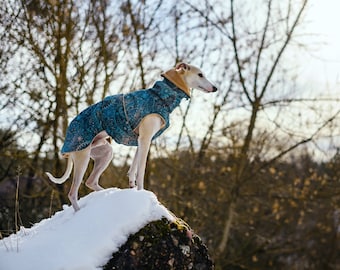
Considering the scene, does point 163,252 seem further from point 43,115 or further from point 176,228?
point 43,115

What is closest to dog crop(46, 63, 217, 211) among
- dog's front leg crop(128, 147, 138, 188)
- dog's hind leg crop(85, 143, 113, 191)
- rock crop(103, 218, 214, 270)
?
dog's front leg crop(128, 147, 138, 188)

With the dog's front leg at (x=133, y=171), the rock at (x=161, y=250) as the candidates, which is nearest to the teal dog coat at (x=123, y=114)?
the dog's front leg at (x=133, y=171)

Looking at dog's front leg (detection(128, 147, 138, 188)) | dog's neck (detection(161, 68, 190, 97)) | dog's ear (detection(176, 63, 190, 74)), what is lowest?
dog's front leg (detection(128, 147, 138, 188))

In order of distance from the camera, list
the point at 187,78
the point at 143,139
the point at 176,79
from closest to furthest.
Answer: the point at 143,139
the point at 176,79
the point at 187,78

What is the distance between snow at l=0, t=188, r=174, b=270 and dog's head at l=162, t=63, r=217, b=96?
45.6 inches

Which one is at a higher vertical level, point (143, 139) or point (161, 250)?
point (143, 139)

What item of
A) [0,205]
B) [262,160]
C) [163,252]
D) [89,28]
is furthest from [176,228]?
[262,160]

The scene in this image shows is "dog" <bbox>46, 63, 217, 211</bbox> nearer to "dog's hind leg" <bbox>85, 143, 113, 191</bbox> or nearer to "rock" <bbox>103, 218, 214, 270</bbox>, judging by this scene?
"dog's hind leg" <bbox>85, 143, 113, 191</bbox>

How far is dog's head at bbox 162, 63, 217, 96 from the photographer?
5.39 metres

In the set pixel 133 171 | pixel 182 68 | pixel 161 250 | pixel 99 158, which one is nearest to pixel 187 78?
pixel 182 68

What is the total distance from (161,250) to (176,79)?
66.7 inches

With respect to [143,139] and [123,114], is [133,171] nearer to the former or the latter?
[143,139]

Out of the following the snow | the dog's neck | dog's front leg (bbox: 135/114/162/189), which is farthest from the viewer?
the dog's neck

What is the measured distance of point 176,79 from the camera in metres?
5.39
